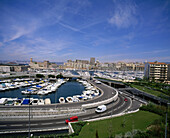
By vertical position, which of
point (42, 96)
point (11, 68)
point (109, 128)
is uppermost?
point (11, 68)

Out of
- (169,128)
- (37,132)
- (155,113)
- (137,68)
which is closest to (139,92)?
(155,113)

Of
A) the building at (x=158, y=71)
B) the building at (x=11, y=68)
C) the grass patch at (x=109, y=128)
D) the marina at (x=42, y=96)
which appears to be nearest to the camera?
the grass patch at (x=109, y=128)

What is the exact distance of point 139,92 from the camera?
2767 cm

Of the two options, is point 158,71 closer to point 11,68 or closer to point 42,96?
point 42,96

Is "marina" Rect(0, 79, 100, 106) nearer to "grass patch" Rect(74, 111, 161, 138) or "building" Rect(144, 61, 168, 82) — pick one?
"grass patch" Rect(74, 111, 161, 138)

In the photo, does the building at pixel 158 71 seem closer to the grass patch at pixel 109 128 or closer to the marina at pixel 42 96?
the marina at pixel 42 96

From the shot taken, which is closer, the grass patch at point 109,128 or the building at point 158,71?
the grass patch at point 109,128

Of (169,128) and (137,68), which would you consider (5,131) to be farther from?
(137,68)

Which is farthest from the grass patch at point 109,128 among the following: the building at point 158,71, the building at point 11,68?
the building at point 11,68

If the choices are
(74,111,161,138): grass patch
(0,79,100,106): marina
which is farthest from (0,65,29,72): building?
(74,111,161,138): grass patch

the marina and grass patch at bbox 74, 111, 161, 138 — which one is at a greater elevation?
grass patch at bbox 74, 111, 161, 138

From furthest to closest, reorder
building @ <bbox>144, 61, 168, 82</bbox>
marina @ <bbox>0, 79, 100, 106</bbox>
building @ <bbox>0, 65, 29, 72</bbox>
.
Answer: building @ <bbox>0, 65, 29, 72</bbox> → building @ <bbox>144, 61, 168, 82</bbox> → marina @ <bbox>0, 79, 100, 106</bbox>

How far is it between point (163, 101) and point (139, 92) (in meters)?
7.22

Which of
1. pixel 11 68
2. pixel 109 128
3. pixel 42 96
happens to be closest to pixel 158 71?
Result: pixel 109 128
